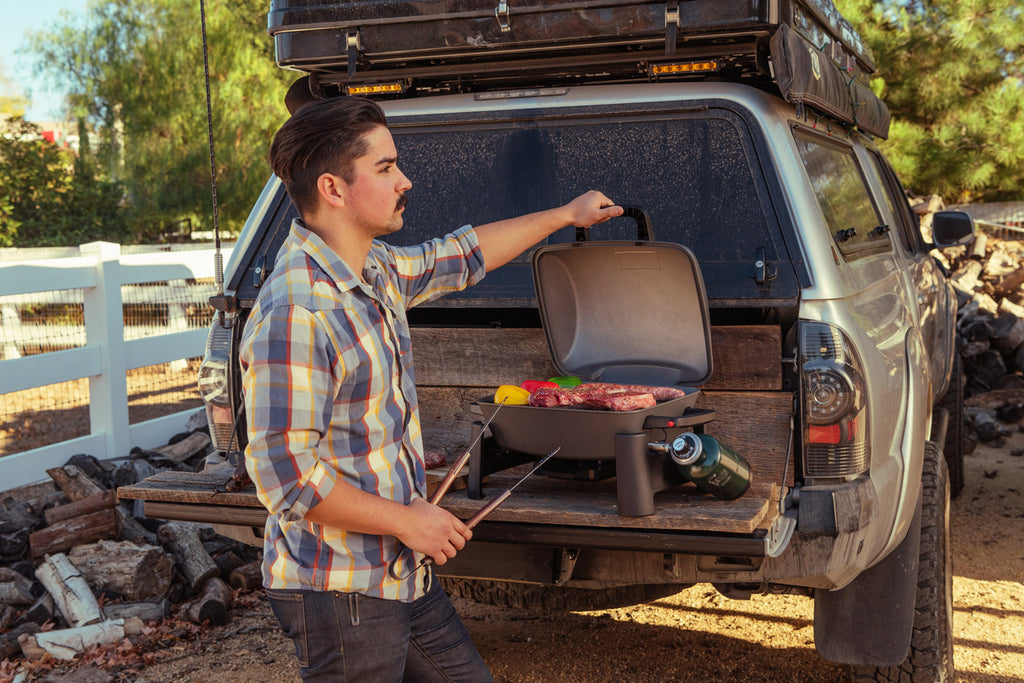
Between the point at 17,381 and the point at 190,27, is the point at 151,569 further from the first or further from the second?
the point at 190,27

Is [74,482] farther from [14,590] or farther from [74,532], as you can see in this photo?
[14,590]

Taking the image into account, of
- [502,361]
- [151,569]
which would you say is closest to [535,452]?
[502,361]

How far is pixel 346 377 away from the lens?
7.45 feet

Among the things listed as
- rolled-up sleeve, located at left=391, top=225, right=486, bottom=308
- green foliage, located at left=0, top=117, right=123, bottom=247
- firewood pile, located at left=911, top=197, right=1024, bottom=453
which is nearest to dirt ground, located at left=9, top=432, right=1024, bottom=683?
rolled-up sleeve, located at left=391, top=225, right=486, bottom=308

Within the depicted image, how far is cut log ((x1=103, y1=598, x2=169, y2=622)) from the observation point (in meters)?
5.03

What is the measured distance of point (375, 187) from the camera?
2410 mm

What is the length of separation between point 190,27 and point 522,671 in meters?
22.5

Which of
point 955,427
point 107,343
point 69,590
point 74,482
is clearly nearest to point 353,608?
point 69,590

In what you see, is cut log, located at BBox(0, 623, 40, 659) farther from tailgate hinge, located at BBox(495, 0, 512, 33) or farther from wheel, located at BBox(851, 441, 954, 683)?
wheel, located at BBox(851, 441, 954, 683)

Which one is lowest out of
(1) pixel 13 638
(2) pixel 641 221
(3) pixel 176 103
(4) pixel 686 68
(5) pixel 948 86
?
(1) pixel 13 638

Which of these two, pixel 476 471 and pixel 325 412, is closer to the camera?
pixel 325 412

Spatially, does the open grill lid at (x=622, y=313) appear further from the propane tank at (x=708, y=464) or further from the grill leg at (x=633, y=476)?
the grill leg at (x=633, y=476)

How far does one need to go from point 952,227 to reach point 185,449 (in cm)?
478

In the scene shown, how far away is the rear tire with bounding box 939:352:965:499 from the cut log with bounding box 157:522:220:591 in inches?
172
